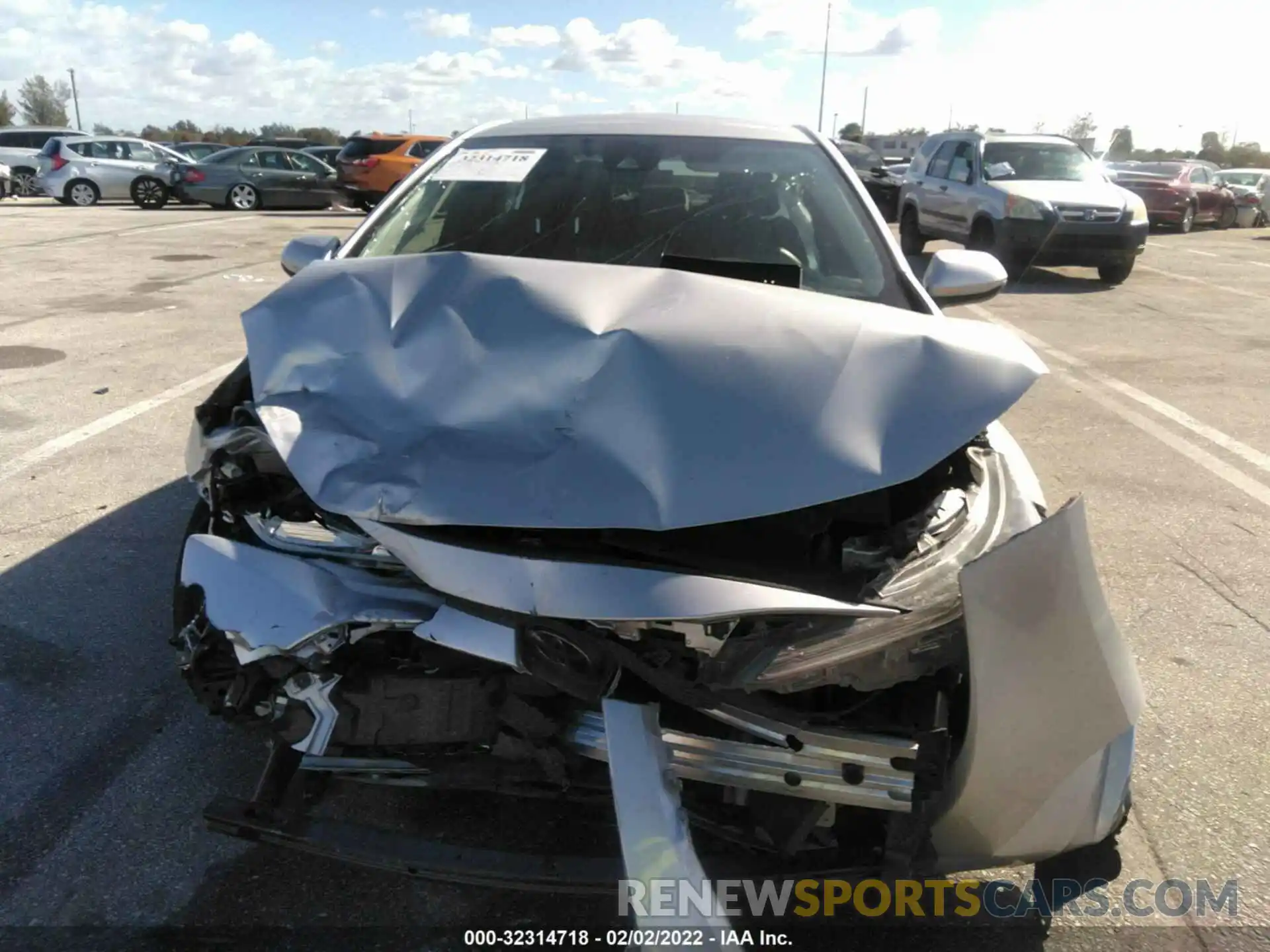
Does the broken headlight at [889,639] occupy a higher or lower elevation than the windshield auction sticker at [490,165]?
lower

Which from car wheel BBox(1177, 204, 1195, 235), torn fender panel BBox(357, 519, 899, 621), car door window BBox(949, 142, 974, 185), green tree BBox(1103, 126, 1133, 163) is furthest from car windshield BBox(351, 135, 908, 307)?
green tree BBox(1103, 126, 1133, 163)

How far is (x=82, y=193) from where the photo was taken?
2220 cm

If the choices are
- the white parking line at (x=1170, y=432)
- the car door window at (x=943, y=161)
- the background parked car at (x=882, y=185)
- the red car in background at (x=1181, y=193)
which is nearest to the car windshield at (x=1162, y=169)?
the red car in background at (x=1181, y=193)

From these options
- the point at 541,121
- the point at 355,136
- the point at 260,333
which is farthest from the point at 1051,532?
the point at 355,136

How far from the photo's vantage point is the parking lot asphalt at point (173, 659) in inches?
91.3

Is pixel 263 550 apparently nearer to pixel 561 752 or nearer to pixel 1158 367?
pixel 561 752

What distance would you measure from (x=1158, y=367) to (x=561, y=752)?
761cm

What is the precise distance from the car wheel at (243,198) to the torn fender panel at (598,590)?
22.3 metres

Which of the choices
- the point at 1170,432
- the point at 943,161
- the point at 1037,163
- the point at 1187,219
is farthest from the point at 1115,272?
the point at 1187,219

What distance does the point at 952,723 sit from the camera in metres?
1.98

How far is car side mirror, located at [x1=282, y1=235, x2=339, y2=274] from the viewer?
12.3ft

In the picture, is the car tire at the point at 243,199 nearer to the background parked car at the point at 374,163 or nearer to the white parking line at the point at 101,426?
the background parked car at the point at 374,163

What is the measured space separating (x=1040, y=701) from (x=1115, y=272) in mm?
12966

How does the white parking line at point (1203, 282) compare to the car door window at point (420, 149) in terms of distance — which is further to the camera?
the car door window at point (420, 149)
